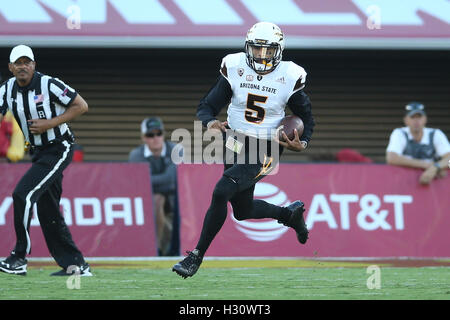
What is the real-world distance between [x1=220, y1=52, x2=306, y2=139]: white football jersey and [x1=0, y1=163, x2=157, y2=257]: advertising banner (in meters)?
3.26

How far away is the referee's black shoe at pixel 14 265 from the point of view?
25.1ft

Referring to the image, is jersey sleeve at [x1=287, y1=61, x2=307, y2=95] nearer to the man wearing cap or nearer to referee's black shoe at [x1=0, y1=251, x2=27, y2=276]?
referee's black shoe at [x1=0, y1=251, x2=27, y2=276]

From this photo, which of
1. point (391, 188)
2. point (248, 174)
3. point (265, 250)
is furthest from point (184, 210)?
point (248, 174)

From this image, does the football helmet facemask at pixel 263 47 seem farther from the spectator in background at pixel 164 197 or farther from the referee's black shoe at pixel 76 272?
the spectator in background at pixel 164 197

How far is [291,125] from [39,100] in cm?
203

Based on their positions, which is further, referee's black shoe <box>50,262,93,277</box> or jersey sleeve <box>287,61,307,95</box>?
referee's black shoe <box>50,262,93,277</box>

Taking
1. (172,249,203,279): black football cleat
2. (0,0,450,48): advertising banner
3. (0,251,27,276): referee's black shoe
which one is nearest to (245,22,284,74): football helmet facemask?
(172,249,203,279): black football cleat

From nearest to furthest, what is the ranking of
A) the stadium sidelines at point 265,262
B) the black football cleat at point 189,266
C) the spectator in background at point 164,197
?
the black football cleat at point 189,266, the stadium sidelines at point 265,262, the spectator in background at point 164,197

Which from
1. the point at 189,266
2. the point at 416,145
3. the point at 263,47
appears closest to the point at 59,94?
the point at 263,47

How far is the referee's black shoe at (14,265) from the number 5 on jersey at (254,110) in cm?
212

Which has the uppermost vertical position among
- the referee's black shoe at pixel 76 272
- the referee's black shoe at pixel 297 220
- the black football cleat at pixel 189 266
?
the referee's black shoe at pixel 297 220

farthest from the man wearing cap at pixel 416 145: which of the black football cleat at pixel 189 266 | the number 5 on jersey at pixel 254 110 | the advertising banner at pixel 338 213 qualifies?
the black football cleat at pixel 189 266

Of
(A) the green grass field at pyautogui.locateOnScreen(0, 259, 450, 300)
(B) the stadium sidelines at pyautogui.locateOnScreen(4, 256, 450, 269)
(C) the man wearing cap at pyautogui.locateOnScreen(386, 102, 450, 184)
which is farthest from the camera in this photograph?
(C) the man wearing cap at pyautogui.locateOnScreen(386, 102, 450, 184)

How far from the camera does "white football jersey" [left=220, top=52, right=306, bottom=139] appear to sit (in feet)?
24.0
